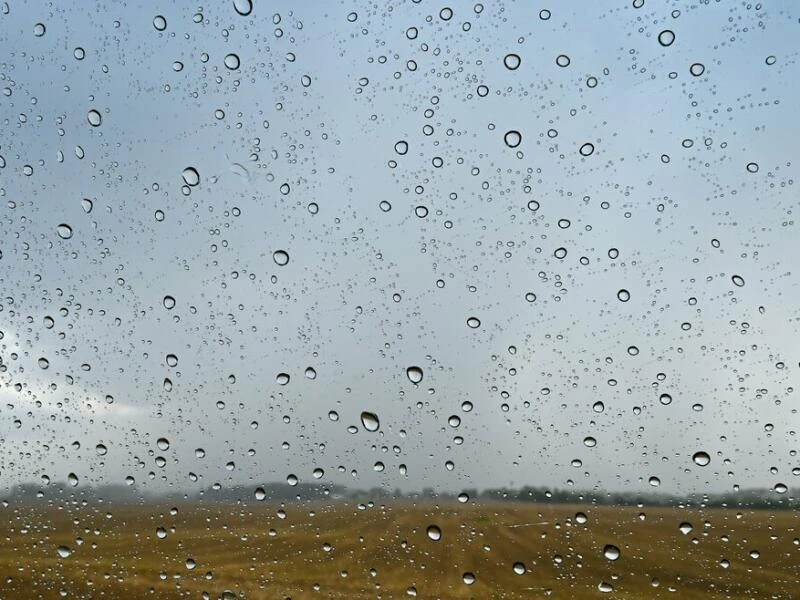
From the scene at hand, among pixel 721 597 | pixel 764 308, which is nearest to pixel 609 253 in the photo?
pixel 764 308

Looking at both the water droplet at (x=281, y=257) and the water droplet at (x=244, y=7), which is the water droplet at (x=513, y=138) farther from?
the water droplet at (x=244, y=7)

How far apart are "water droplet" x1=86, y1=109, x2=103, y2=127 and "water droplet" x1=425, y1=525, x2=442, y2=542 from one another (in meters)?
1.60

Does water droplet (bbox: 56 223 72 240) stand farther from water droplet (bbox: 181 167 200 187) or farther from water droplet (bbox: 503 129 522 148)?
water droplet (bbox: 503 129 522 148)

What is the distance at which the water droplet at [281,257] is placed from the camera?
5.01 ft

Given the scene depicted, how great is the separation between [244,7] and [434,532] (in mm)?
1628

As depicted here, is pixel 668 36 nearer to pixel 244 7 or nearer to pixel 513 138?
pixel 513 138

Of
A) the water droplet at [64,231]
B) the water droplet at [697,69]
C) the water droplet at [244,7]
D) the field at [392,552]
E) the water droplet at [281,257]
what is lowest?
the field at [392,552]

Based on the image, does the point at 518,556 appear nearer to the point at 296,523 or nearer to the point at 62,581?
the point at 296,523

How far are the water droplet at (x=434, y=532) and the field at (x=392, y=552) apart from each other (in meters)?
0.01

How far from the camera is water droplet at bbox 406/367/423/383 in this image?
1.42 m

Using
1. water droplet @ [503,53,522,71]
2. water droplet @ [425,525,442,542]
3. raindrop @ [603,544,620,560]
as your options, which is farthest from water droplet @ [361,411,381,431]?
water droplet @ [503,53,522,71]

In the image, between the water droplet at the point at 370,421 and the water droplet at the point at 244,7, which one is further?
the water droplet at the point at 244,7

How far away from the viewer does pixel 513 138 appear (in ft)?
4.73

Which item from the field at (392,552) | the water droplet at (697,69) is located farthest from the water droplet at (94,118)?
the water droplet at (697,69)
